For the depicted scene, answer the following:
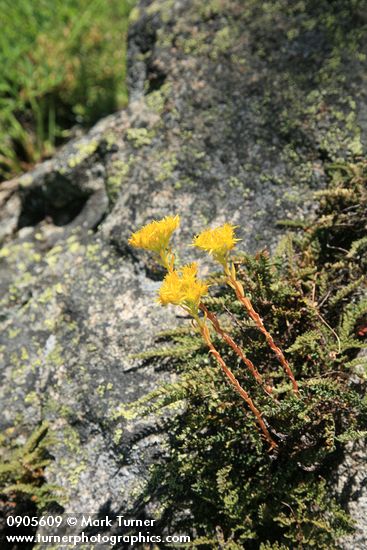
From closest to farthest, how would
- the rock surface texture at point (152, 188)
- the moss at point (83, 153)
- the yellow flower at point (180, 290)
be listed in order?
the yellow flower at point (180, 290), the rock surface texture at point (152, 188), the moss at point (83, 153)

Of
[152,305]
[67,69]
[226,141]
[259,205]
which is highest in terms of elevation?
[67,69]

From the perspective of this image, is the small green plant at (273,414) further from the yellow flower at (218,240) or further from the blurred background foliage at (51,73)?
the blurred background foliage at (51,73)

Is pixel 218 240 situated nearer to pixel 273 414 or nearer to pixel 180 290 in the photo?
pixel 180 290

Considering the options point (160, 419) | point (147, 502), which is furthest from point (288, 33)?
point (147, 502)

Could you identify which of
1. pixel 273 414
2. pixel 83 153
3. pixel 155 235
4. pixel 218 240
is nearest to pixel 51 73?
pixel 83 153

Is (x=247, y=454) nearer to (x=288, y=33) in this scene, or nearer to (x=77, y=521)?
(x=77, y=521)

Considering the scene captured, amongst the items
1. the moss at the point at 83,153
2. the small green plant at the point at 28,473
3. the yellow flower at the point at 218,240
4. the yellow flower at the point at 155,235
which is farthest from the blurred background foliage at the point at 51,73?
the yellow flower at the point at 218,240
